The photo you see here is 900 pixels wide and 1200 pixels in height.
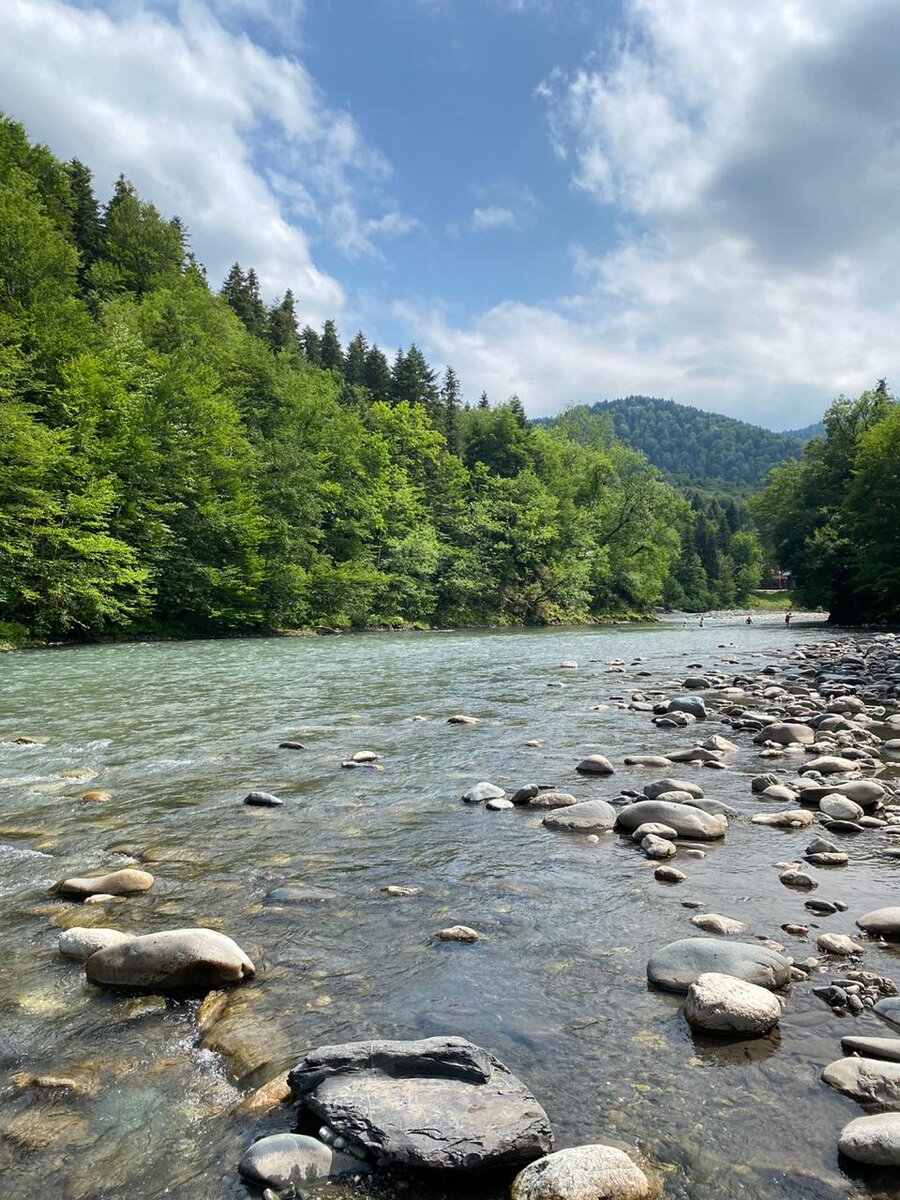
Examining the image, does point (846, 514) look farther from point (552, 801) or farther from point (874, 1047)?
point (874, 1047)

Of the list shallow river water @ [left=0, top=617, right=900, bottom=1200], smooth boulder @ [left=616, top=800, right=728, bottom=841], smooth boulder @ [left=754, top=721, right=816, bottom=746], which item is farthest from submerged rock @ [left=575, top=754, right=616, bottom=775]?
smooth boulder @ [left=754, top=721, right=816, bottom=746]

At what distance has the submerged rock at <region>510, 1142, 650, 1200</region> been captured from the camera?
6.66 ft

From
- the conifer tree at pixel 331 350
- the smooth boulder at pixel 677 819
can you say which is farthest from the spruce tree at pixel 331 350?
the smooth boulder at pixel 677 819

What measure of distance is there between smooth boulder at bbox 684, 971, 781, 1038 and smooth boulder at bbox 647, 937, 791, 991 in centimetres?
18

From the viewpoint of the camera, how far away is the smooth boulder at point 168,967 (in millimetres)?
3277

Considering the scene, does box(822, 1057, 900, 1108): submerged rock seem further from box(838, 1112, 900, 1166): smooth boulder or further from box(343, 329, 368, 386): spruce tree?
box(343, 329, 368, 386): spruce tree

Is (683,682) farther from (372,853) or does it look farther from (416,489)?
(416,489)

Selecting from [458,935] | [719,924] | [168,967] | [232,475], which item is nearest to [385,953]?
[458,935]

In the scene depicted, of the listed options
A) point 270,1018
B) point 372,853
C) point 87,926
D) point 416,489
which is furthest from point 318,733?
point 416,489

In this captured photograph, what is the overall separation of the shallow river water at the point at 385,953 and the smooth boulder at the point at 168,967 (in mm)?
108

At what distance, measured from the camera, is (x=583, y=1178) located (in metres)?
2.06

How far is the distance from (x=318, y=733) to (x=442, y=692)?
187 inches

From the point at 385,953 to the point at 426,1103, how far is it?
4.42 feet

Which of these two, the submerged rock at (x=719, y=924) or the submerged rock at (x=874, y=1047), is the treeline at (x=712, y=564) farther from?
the submerged rock at (x=874, y=1047)
